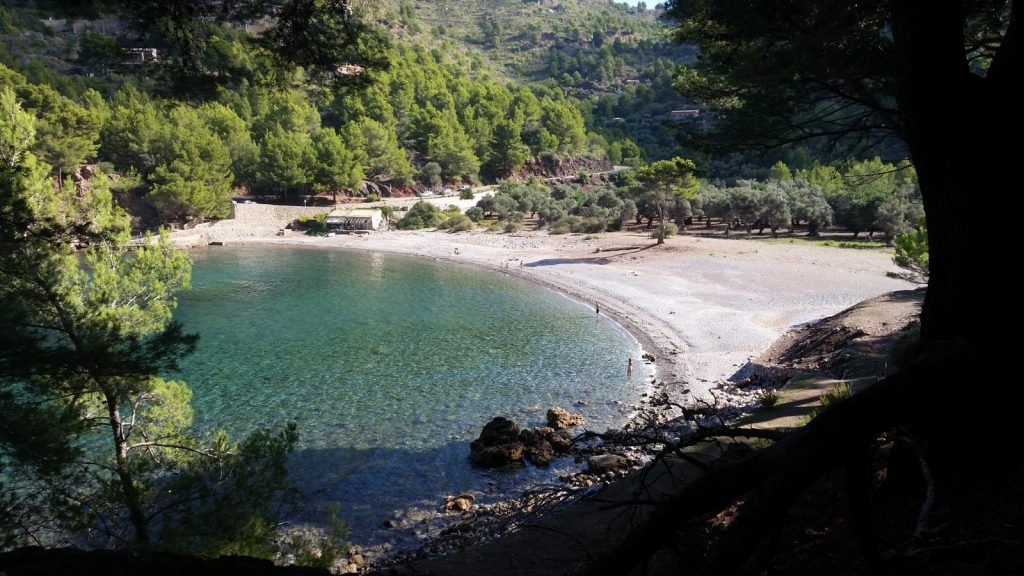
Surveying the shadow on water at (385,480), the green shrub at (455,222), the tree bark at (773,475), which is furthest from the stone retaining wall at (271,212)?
the tree bark at (773,475)

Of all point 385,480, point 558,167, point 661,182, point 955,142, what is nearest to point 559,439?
point 385,480

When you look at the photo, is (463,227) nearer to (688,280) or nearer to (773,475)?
(688,280)

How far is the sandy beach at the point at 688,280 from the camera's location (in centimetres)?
2066

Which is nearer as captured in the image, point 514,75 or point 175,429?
point 175,429

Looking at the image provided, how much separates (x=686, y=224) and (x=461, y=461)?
4075 cm

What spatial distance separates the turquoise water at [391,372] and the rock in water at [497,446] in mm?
288

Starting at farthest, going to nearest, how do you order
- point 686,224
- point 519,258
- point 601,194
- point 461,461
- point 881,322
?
point 601,194
point 686,224
point 519,258
point 881,322
point 461,461

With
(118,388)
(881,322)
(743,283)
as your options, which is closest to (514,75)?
(743,283)

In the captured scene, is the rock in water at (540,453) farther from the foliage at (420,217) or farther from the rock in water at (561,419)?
the foliage at (420,217)

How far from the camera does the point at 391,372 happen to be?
1894cm

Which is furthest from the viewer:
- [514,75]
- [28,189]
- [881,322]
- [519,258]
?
[514,75]

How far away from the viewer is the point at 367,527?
10664mm

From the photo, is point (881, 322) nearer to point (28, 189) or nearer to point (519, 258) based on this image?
point (28, 189)

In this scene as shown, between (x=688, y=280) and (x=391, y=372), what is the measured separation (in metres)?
17.2
